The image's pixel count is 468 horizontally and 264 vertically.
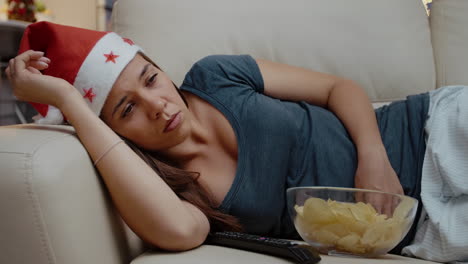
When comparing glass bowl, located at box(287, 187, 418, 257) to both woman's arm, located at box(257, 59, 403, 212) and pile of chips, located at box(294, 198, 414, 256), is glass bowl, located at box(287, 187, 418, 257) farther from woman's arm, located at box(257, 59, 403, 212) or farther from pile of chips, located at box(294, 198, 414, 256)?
woman's arm, located at box(257, 59, 403, 212)

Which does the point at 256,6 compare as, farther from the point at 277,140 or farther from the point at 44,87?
the point at 44,87

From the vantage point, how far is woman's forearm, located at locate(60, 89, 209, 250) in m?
0.94

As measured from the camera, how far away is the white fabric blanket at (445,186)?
39.5 inches

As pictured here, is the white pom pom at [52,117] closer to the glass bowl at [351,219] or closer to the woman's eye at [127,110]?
the woman's eye at [127,110]

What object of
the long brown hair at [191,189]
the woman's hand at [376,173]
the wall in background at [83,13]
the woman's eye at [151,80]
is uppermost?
the woman's eye at [151,80]

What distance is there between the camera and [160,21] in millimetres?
1496

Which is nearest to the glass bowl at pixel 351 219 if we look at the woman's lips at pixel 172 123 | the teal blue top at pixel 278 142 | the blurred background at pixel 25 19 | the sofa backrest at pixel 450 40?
the teal blue top at pixel 278 142

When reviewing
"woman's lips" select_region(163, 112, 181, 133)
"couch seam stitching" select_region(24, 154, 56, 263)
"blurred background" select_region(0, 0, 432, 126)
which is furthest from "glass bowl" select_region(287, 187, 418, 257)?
"blurred background" select_region(0, 0, 432, 126)

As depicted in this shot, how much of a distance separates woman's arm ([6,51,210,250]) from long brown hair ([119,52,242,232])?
0.18 feet

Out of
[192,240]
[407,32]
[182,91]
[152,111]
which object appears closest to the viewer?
[192,240]

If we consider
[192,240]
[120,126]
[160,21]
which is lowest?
[192,240]

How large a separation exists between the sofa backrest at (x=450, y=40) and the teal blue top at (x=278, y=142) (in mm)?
304

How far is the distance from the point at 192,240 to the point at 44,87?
0.41m

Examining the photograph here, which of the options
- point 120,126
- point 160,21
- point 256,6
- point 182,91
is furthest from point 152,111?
point 256,6
